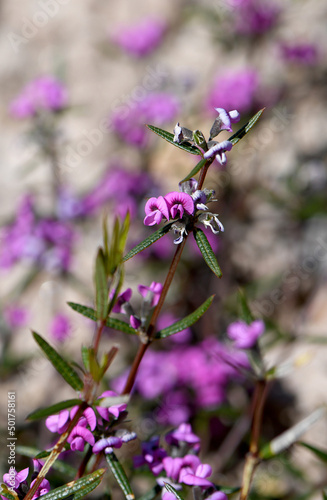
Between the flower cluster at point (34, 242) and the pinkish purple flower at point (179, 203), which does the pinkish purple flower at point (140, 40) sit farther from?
the pinkish purple flower at point (179, 203)

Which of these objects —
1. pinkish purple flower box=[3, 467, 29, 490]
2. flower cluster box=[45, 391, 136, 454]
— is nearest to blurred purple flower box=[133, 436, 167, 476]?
flower cluster box=[45, 391, 136, 454]

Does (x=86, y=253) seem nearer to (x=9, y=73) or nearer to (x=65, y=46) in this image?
(x=9, y=73)

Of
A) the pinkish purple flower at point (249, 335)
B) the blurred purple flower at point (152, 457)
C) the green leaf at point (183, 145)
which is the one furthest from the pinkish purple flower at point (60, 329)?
the green leaf at point (183, 145)

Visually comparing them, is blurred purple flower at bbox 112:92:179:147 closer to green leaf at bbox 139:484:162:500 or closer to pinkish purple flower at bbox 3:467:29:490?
green leaf at bbox 139:484:162:500

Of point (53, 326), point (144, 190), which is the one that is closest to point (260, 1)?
point (144, 190)

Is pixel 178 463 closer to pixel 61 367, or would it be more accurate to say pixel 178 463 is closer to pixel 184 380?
pixel 61 367

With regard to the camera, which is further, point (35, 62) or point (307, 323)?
point (35, 62)

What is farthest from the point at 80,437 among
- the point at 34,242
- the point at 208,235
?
Answer: the point at 208,235
